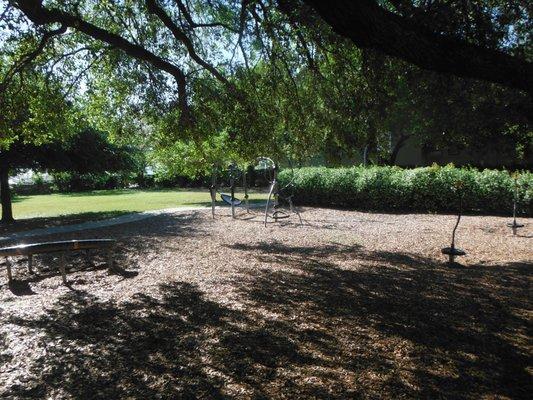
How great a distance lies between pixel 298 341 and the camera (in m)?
4.30

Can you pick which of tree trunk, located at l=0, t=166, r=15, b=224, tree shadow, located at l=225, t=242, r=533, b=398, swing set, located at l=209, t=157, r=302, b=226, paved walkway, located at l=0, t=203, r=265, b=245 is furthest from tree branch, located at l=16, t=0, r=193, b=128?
tree trunk, located at l=0, t=166, r=15, b=224

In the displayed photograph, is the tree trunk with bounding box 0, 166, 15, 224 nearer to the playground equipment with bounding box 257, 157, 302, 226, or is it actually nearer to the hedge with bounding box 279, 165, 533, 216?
the playground equipment with bounding box 257, 157, 302, 226

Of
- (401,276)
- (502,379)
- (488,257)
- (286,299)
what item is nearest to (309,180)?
(488,257)

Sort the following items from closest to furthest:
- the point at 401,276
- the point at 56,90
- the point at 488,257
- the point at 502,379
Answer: the point at 502,379, the point at 401,276, the point at 488,257, the point at 56,90

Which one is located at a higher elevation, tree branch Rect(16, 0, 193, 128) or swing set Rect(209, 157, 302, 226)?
tree branch Rect(16, 0, 193, 128)

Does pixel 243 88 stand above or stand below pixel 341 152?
above

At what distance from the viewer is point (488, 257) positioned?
27.6ft

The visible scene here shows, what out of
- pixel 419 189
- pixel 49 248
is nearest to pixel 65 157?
pixel 49 248

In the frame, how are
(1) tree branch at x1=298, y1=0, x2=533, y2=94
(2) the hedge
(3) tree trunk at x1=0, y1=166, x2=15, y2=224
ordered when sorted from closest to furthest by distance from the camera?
(1) tree branch at x1=298, y1=0, x2=533, y2=94
(2) the hedge
(3) tree trunk at x1=0, y1=166, x2=15, y2=224

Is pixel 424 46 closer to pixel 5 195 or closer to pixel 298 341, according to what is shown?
pixel 298 341

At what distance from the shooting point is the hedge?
13.8 metres

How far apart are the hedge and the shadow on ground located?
7.87m

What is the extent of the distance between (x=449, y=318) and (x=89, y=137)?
15319mm

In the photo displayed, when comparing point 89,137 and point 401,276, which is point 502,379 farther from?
point 89,137
